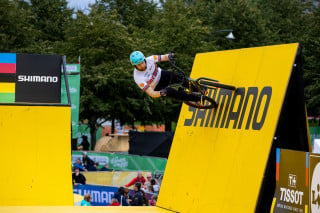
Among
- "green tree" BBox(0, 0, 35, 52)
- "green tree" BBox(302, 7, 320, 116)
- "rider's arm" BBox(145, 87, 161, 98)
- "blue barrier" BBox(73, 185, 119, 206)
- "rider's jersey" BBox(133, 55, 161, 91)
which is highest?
"green tree" BBox(0, 0, 35, 52)

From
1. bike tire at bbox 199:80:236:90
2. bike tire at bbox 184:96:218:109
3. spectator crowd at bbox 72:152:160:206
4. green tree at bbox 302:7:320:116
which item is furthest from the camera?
green tree at bbox 302:7:320:116

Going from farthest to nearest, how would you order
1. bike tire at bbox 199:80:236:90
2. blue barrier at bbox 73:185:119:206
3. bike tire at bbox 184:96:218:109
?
Result: blue barrier at bbox 73:185:119:206, bike tire at bbox 184:96:218:109, bike tire at bbox 199:80:236:90

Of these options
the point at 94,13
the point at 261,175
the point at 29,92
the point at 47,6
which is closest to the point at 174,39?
the point at 94,13

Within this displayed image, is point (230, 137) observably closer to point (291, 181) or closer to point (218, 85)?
point (218, 85)

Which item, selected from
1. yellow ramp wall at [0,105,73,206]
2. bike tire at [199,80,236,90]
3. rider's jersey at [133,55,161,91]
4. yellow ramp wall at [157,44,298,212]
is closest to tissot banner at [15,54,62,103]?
yellow ramp wall at [0,105,73,206]

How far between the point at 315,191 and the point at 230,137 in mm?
1723

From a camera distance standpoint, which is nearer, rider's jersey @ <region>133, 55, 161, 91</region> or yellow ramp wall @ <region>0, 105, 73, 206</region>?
rider's jersey @ <region>133, 55, 161, 91</region>

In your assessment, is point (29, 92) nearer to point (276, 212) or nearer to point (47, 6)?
point (276, 212)

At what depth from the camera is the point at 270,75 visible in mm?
6750

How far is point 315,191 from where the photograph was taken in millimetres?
5676

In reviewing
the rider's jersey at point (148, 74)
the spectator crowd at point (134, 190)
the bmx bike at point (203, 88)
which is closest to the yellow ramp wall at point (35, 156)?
the spectator crowd at point (134, 190)

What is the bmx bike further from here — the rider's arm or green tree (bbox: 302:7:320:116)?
green tree (bbox: 302:7:320:116)

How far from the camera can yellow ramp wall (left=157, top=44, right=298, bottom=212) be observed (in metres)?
6.43

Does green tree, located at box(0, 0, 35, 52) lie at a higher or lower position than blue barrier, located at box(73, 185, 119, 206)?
higher
